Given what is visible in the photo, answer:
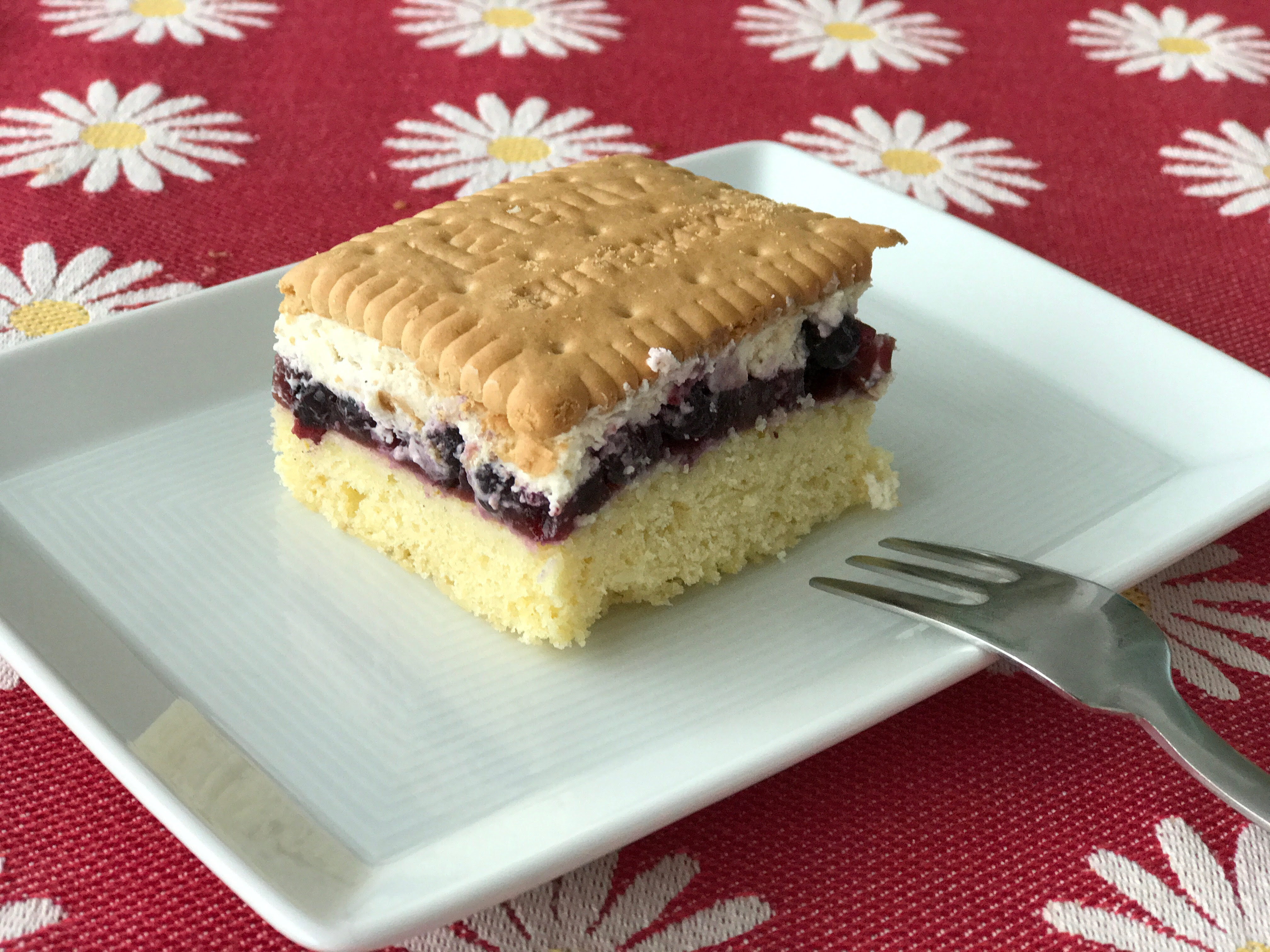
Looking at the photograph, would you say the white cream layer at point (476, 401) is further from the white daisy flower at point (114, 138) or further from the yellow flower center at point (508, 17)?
the yellow flower center at point (508, 17)

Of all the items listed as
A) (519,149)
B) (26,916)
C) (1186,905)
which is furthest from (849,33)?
(26,916)

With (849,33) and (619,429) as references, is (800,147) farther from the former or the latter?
(619,429)

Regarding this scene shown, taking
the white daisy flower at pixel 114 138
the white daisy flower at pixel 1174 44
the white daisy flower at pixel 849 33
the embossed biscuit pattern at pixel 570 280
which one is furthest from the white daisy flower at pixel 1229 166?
the white daisy flower at pixel 114 138

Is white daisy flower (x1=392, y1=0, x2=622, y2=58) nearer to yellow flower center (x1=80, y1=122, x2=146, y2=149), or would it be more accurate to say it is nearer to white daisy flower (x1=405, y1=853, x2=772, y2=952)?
yellow flower center (x1=80, y1=122, x2=146, y2=149)

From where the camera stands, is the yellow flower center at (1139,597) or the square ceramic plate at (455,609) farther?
the yellow flower center at (1139,597)

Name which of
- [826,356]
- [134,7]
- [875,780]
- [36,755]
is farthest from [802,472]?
[134,7]

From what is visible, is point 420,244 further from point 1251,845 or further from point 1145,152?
point 1145,152
